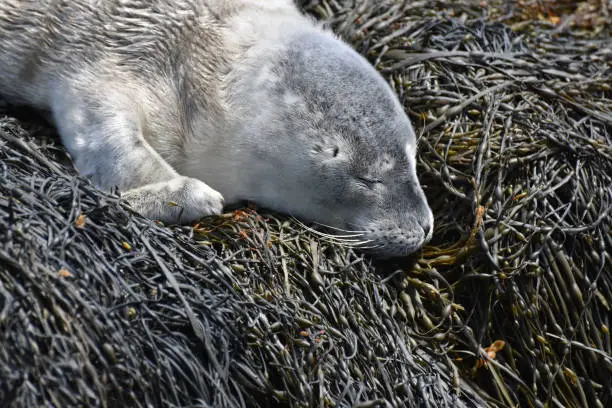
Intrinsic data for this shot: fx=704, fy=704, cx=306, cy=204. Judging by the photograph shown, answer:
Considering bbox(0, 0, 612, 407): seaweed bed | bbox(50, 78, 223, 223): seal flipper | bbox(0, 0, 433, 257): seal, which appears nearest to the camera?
bbox(0, 0, 612, 407): seaweed bed

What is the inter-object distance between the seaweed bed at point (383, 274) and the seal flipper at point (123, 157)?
0.08 m

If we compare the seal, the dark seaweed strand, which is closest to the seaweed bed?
the dark seaweed strand

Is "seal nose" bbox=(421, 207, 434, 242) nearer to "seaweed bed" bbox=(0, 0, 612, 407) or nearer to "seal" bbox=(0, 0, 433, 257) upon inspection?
"seal" bbox=(0, 0, 433, 257)

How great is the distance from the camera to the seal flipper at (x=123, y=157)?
6.91 ft

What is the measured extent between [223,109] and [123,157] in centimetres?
37

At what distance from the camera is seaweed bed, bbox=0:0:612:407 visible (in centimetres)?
165

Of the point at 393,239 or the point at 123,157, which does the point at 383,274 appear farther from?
the point at 123,157

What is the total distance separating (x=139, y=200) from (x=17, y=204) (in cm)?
38

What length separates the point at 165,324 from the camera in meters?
1.80

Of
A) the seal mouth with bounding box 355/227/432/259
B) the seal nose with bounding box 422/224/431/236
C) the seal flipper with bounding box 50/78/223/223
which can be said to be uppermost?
the seal flipper with bounding box 50/78/223/223

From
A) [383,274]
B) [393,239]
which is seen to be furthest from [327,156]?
[383,274]

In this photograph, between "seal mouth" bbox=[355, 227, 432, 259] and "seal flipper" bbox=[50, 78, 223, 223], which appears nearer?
"seal flipper" bbox=[50, 78, 223, 223]

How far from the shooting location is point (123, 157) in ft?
7.02

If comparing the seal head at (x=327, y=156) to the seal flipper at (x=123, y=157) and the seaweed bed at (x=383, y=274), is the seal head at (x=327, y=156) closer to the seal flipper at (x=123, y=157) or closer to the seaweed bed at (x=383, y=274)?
the seaweed bed at (x=383, y=274)
